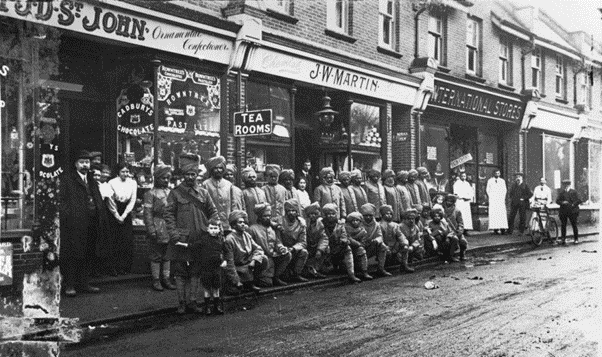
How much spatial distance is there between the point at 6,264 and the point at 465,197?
12586mm

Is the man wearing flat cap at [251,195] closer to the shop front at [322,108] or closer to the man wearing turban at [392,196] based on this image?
the shop front at [322,108]

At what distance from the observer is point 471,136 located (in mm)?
20031

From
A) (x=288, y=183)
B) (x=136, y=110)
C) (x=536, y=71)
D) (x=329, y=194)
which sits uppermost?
(x=536, y=71)

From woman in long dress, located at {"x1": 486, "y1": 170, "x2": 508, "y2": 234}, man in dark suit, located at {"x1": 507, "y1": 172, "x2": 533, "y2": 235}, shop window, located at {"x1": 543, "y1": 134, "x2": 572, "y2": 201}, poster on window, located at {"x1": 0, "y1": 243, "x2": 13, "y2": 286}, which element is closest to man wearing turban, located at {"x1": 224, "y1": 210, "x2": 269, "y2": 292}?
poster on window, located at {"x1": 0, "y1": 243, "x2": 13, "y2": 286}

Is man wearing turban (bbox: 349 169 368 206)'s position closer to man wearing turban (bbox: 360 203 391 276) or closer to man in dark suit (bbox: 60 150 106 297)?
man wearing turban (bbox: 360 203 391 276)

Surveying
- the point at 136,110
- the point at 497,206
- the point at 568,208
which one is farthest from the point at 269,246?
the point at 497,206

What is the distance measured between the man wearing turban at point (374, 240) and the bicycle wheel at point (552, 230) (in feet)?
23.5

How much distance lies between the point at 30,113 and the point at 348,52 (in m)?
7.49

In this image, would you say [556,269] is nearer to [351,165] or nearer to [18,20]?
[351,165]

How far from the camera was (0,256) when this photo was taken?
7.68 metres

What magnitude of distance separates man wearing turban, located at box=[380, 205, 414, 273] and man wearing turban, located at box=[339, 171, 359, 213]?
65 centimetres

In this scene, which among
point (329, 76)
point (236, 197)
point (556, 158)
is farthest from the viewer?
point (556, 158)

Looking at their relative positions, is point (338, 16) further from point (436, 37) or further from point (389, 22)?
point (436, 37)

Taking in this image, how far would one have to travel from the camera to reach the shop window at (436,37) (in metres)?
17.4
